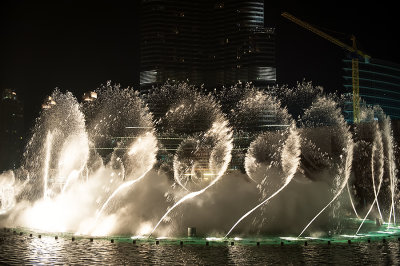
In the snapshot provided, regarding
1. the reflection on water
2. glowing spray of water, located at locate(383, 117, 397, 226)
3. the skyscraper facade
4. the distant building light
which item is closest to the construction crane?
the skyscraper facade

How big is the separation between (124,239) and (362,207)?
2426cm

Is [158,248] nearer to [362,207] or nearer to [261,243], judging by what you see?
[261,243]

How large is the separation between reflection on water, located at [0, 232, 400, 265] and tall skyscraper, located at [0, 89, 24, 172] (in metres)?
102

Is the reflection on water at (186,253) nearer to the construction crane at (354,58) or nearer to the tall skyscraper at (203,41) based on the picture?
the construction crane at (354,58)

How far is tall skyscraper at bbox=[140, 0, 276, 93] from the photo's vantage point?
474ft

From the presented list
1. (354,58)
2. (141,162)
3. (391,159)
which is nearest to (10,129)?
(354,58)

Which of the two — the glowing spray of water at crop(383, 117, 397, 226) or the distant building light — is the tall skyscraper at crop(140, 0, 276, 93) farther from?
the glowing spray of water at crop(383, 117, 397, 226)

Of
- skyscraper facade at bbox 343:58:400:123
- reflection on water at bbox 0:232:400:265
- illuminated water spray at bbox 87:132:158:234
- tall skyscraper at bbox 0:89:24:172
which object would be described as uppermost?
skyscraper facade at bbox 343:58:400:123

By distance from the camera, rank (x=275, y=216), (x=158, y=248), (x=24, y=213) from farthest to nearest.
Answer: (x=24, y=213) → (x=275, y=216) → (x=158, y=248)

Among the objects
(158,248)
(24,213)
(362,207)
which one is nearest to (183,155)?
(362,207)

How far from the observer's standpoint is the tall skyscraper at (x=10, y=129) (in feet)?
416

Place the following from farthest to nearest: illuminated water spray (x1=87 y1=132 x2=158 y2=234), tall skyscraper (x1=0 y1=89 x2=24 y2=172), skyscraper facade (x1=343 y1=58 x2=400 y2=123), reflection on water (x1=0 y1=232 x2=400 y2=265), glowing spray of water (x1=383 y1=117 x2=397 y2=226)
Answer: tall skyscraper (x1=0 y1=89 x2=24 y2=172) < skyscraper facade (x1=343 y1=58 x2=400 y2=123) < glowing spray of water (x1=383 y1=117 x2=397 y2=226) < illuminated water spray (x1=87 y1=132 x2=158 y2=234) < reflection on water (x1=0 y1=232 x2=400 y2=265)

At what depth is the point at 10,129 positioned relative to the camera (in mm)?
137875

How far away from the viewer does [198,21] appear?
154 meters
